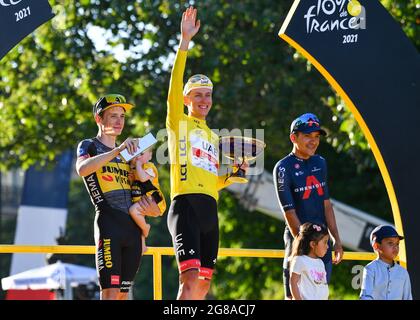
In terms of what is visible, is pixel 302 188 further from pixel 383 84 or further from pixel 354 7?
pixel 354 7

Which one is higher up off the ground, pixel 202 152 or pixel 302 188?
pixel 202 152

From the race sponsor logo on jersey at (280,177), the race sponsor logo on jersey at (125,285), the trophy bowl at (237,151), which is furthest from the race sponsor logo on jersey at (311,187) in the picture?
the race sponsor logo on jersey at (125,285)

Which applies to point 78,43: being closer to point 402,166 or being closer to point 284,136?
point 284,136

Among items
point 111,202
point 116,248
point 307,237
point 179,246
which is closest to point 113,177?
point 111,202

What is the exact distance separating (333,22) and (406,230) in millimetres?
1899

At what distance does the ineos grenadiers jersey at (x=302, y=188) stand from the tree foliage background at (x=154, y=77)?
7.92 metres

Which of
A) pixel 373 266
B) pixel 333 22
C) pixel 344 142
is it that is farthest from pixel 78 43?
pixel 373 266

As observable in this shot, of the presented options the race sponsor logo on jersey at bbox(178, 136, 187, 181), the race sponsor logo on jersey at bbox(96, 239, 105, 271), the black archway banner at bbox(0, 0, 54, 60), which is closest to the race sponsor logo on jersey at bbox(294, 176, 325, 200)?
the race sponsor logo on jersey at bbox(178, 136, 187, 181)

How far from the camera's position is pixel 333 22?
8680mm

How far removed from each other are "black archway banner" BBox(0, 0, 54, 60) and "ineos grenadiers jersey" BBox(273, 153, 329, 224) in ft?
7.31

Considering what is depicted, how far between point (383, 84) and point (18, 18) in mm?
3175

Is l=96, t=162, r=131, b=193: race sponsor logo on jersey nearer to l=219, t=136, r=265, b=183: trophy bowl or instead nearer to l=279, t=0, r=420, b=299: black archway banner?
l=219, t=136, r=265, b=183: trophy bowl

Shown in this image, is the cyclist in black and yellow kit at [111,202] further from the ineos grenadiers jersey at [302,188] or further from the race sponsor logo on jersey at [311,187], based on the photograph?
the race sponsor logo on jersey at [311,187]

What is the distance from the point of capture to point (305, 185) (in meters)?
7.89
